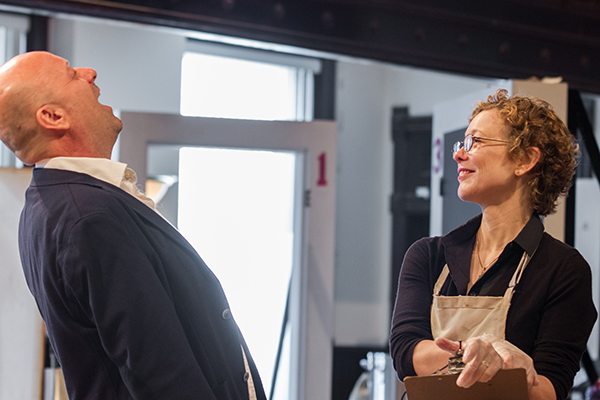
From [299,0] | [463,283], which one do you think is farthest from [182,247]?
[299,0]

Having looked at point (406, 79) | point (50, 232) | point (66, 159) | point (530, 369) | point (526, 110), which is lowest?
point (530, 369)

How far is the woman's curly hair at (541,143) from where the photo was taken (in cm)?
122

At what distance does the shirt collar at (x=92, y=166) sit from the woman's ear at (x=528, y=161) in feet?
2.69

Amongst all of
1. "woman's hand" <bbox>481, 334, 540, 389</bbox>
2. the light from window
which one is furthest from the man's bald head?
the light from window

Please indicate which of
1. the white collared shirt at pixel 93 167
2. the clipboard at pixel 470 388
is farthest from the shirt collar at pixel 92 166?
the clipboard at pixel 470 388

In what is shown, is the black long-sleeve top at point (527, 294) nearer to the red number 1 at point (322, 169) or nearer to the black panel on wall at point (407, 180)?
the red number 1 at point (322, 169)

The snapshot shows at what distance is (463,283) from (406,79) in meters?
3.57

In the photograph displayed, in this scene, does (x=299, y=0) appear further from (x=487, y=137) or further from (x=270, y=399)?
(x=270, y=399)

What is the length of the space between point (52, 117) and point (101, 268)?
11.8 inches

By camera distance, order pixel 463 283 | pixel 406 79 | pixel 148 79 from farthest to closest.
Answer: pixel 406 79, pixel 148 79, pixel 463 283

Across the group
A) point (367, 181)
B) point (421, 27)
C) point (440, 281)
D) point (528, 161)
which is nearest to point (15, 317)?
point (440, 281)

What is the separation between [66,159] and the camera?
38.6 inches

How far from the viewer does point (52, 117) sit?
989mm

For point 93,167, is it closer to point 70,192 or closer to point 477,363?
point 70,192
